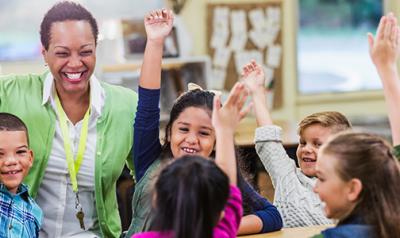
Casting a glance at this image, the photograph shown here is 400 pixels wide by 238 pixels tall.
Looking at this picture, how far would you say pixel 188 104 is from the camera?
2.72 metres

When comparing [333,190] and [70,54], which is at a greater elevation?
[70,54]

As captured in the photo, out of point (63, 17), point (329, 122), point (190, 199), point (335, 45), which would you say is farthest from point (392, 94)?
point (335, 45)

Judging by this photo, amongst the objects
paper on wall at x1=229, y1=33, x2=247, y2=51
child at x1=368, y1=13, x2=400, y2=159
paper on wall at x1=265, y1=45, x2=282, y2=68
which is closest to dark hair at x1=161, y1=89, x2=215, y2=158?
child at x1=368, y1=13, x2=400, y2=159

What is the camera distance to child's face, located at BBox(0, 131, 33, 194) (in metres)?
2.65

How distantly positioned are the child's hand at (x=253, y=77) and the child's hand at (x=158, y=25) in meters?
0.32

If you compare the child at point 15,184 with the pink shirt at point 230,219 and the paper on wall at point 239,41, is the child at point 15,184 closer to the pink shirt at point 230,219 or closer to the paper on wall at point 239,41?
the pink shirt at point 230,219

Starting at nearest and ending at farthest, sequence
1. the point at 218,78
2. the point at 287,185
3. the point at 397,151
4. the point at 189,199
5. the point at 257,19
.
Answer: the point at 189,199, the point at 397,151, the point at 287,185, the point at 218,78, the point at 257,19

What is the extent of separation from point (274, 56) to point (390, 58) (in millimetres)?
5203

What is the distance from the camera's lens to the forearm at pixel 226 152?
7.29 ft

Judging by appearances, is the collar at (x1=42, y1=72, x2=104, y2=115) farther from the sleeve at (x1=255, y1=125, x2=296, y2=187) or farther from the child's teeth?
the sleeve at (x1=255, y1=125, x2=296, y2=187)

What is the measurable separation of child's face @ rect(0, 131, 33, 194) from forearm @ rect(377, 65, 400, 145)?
115 centimetres

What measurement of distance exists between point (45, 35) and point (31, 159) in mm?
431

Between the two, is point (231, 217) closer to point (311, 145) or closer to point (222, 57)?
point (311, 145)

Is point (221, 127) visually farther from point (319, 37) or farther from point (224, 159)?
point (319, 37)
